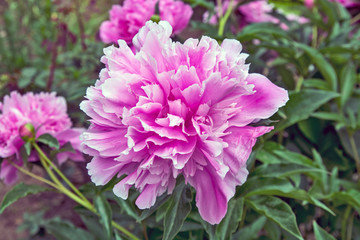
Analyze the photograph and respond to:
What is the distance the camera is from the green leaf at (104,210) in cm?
68

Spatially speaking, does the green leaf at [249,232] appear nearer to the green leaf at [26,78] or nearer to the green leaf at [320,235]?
the green leaf at [320,235]

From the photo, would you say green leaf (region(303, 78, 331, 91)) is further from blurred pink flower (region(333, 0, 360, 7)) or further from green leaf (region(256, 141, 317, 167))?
blurred pink flower (region(333, 0, 360, 7))

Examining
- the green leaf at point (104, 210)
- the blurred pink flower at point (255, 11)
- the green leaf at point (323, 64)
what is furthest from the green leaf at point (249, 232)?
the blurred pink flower at point (255, 11)

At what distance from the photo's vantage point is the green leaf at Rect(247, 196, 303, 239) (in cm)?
54

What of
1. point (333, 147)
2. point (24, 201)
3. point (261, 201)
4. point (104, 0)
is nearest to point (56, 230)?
point (261, 201)

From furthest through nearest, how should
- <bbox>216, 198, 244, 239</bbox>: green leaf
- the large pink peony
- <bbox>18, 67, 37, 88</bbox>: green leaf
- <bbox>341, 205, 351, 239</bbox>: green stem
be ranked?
<bbox>18, 67, 37, 88</bbox>: green leaf
<bbox>341, 205, 351, 239</bbox>: green stem
<bbox>216, 198, 244, 239</bbox>: green leaf
the large pink peony

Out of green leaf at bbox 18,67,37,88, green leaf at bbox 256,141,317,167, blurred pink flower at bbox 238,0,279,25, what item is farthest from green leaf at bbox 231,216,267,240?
green leaf at bbox 18,67,37,88

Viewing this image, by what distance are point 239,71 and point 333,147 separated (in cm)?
62

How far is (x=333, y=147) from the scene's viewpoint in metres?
0.97

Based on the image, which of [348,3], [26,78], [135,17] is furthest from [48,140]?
[348,3]

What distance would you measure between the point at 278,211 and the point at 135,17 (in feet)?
1.37

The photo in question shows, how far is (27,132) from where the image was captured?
27.6 inches

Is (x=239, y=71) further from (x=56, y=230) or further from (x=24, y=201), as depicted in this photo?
(x=24, y=201)

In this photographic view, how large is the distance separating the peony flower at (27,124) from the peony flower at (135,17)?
0.60 feet
